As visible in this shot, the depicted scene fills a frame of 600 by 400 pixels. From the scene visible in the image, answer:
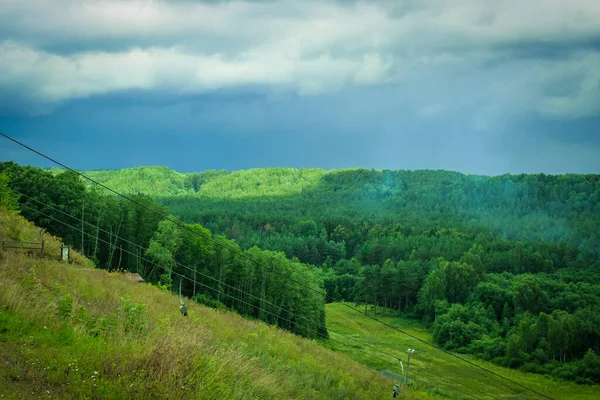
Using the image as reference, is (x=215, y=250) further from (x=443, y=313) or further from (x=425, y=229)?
(x=425, y=229)

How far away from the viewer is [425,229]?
605 feet

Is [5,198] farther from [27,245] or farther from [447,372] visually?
[447,372]

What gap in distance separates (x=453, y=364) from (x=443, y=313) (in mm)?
25711

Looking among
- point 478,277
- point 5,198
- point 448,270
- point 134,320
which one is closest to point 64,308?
point 134,320

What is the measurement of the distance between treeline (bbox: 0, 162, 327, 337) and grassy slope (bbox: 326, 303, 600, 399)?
903 cm

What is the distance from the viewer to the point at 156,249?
52219 millimetres

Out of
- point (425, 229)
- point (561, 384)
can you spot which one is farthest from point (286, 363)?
point (425, 229)

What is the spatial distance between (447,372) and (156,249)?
39408mm

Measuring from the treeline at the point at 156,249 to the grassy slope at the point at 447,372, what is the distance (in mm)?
9027

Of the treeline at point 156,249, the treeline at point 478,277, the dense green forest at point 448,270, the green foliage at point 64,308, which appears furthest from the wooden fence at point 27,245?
the treeline at point 478,277

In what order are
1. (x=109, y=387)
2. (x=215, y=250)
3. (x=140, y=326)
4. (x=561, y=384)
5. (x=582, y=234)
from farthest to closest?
(x=582, y=234)
(x=561, y=384)
(x=215, y=250)
(x=140, y=326)
(x=109, y=387)

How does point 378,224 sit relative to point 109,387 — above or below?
above

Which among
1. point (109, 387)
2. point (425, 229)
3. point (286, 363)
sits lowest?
point (286, 363)

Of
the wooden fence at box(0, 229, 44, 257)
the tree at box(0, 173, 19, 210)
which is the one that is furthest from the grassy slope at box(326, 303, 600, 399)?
the wooden fence at box(0, 229, 44, 257)
